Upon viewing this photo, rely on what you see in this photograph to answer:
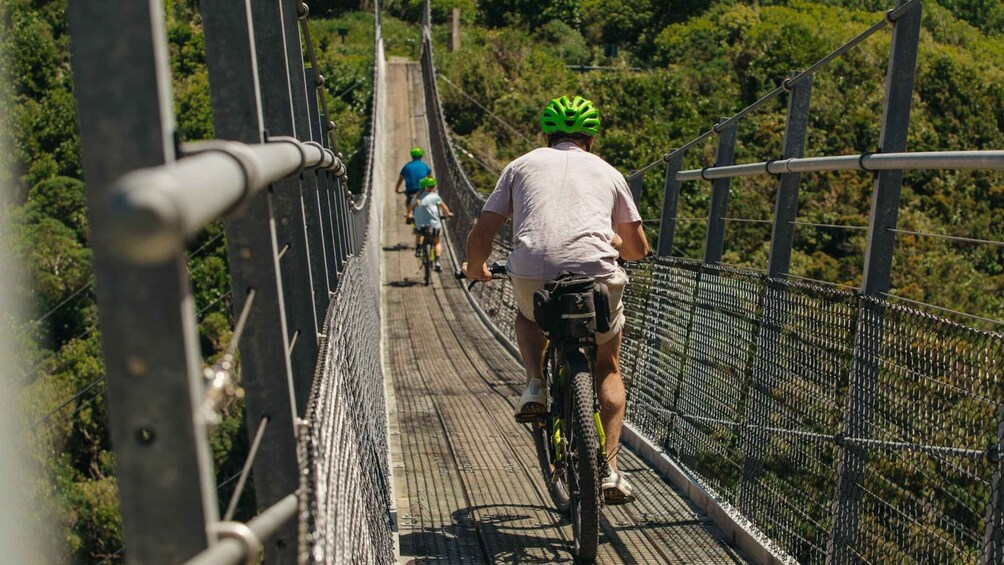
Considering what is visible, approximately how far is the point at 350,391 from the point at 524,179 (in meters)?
1.31

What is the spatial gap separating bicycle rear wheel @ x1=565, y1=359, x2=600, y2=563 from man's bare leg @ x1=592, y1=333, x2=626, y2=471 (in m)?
0.19

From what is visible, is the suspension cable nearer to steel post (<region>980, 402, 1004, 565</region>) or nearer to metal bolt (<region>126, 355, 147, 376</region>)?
steel post (<region>980, 402, 1004, 565</region>)

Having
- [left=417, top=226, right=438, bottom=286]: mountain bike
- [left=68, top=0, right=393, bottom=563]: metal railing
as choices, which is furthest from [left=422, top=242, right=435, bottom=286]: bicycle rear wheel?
[left=68, top=0, right=393, bottom=563]: metal railing

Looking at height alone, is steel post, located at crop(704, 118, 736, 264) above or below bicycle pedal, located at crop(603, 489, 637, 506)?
above

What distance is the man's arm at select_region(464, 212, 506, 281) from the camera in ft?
15.7

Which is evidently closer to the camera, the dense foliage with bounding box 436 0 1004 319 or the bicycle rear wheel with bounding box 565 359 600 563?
the bicycle rear wheel with bounding box 565 359 600 563

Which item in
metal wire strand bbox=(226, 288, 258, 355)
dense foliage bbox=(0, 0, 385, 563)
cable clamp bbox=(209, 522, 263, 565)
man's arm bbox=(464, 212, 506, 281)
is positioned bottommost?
dense foliage bbox=(0, 0, 385, 563)

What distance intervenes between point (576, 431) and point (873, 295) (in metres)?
0.95

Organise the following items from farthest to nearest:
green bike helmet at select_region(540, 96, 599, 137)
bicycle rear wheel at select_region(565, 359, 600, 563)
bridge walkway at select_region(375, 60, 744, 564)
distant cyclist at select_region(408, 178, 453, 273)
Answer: distant cyclist at select_region(408, 178, 453, 273) < green bike helmet at select_region(540, 96, 599, 137) < bridge walkway at select_region(375, 60, 744, 564) < bicycle rear wheel at select_region(565, 359, 600, 563)

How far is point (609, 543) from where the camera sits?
15.7ft

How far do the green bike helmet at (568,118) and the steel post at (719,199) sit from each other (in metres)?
1.40

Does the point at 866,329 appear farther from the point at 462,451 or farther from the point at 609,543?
the point at 462,451

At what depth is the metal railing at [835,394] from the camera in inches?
127

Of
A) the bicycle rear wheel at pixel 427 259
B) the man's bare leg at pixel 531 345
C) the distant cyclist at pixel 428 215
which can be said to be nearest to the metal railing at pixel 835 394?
the man's bare leg at pixel 531 345
